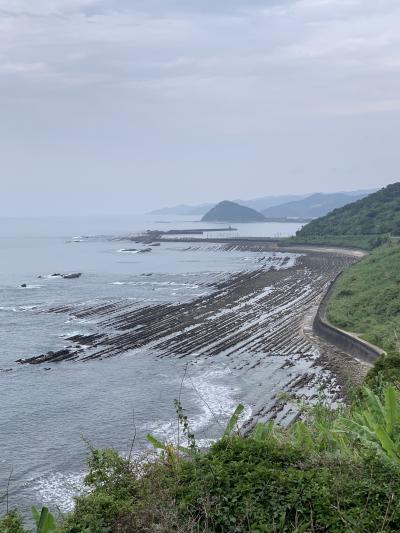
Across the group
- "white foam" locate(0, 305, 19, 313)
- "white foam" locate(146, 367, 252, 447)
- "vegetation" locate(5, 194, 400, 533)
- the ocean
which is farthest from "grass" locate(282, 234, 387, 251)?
"vegetation" locate(5, 194, 400, 533)

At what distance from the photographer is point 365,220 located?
401ft

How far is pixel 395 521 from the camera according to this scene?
26.3ft

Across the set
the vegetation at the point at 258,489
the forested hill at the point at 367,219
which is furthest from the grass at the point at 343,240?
the vegetation at the point at 258,489

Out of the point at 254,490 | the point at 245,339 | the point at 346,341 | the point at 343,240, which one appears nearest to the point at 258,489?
the point at 254,490

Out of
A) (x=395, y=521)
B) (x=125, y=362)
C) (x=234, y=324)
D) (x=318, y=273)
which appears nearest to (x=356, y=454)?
(x=395, y=521)

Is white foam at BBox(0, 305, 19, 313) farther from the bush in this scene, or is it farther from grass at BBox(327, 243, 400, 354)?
the bush

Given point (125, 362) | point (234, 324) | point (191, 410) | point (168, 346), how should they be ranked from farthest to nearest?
1. point (234, 324)
2. point (168, 346)
3. point (125, 362)
4. point (191, 410)

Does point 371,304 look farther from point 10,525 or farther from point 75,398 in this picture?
point 10,525

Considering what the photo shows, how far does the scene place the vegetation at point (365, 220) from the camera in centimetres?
11294

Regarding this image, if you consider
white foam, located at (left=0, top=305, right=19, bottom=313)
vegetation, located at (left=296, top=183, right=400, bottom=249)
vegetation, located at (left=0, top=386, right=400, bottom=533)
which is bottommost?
white foam, located at (left=0, top=305, right=19, bottom=313)

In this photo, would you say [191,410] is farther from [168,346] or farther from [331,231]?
[331,231]

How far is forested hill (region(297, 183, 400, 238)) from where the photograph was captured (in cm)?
11375

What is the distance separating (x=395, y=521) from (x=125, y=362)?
1174 inches

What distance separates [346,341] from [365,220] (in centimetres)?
8952
